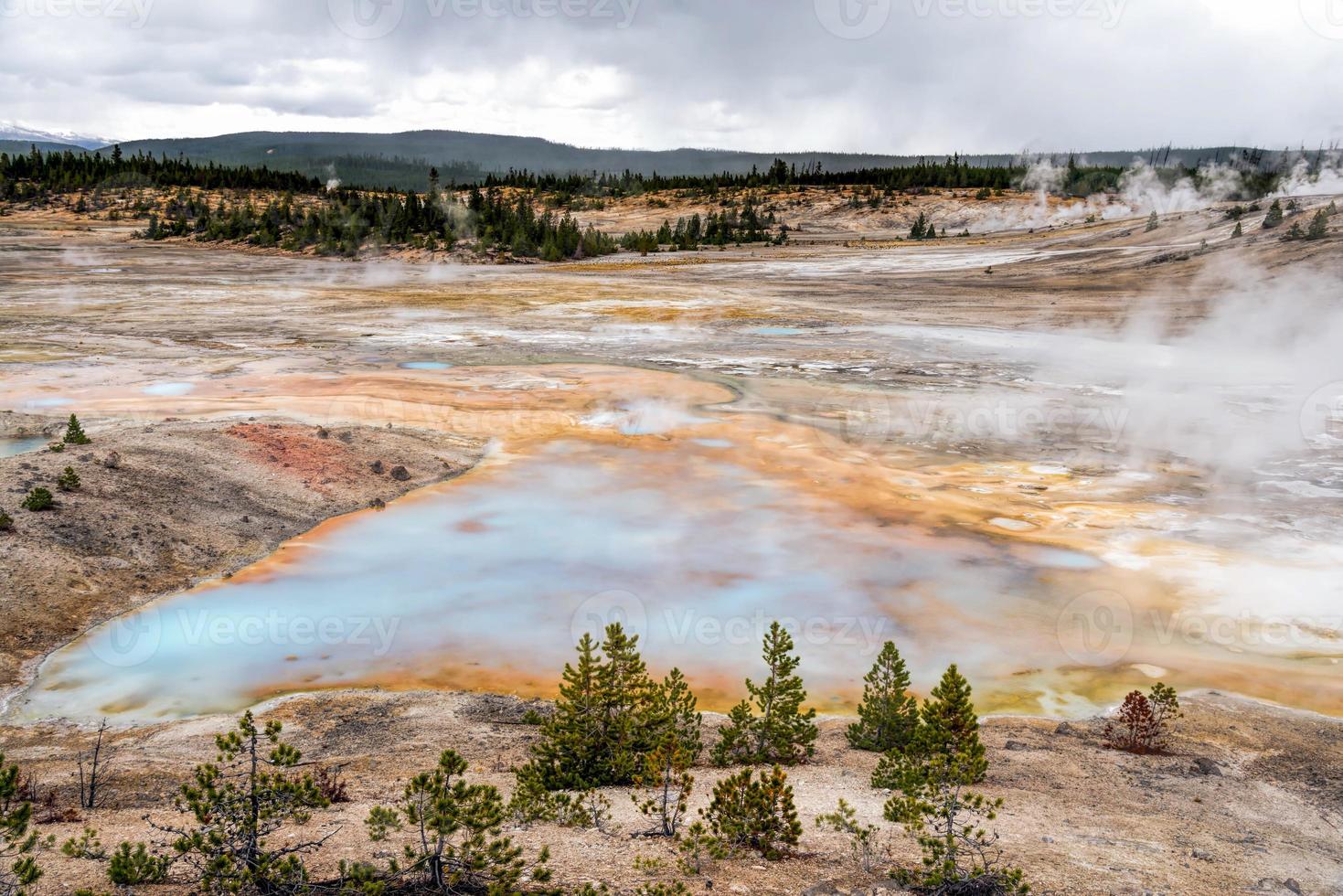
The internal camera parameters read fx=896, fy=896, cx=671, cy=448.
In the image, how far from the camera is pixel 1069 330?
95.1 feet

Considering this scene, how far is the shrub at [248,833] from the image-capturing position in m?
4.06

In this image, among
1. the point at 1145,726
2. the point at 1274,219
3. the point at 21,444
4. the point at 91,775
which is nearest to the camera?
the point at 91,775

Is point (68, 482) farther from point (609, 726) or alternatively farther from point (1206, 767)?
point (1206, 767)

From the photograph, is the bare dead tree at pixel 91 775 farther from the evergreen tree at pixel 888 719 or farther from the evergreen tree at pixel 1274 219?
the evergreen tree at pixel 1274 219

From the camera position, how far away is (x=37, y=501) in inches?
423

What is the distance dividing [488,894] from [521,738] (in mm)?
3191

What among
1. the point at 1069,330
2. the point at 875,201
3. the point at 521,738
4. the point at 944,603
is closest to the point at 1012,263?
the point at 1069,330

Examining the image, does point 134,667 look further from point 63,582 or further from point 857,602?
point 857,602

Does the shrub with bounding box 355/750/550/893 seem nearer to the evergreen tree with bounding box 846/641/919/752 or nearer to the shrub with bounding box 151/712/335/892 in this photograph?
the shrub with bounding box 151/712/335/892

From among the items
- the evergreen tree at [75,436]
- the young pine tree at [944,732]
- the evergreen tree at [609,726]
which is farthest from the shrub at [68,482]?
the young pine tree at [944,732]

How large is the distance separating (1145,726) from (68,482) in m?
12.3

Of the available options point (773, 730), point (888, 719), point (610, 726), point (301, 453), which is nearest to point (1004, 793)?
point (888, 719)

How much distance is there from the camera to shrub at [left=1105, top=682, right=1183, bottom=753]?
23.6ft

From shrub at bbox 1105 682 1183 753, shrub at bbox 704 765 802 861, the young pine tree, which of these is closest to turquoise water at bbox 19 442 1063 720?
shrub at bbox 1105 682 1183 753
